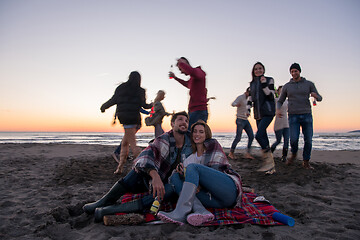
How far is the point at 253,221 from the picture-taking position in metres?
2.21

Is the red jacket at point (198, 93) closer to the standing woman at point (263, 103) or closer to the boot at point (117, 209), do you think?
the standing woman at point (263, 103)

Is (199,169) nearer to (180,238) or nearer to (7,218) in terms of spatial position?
(180,238)

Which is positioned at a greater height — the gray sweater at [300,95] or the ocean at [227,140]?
the gray sweater at [300,95]

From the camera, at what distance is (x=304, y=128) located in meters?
4.96

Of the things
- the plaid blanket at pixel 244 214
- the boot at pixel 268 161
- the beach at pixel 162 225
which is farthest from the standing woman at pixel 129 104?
the boot at pixel 268 161

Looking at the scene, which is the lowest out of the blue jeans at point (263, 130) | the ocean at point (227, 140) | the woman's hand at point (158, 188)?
the ocean at point (227, 140)

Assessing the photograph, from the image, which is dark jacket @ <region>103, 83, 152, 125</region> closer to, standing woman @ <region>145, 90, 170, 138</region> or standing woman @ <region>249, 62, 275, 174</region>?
standing woman @ <region>145, 90, 170, 138</region>

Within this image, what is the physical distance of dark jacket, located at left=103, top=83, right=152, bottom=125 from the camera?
4.54 meters

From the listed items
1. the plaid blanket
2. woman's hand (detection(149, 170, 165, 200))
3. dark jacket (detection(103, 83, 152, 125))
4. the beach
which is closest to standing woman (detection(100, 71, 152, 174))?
dark jacket (detection(103, 83, 152, 125))

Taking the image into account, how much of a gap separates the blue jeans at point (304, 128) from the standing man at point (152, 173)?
333cm

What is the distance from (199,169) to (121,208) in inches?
35.6

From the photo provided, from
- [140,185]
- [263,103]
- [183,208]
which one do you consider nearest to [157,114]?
[263,103]

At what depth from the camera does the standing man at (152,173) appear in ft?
7.65

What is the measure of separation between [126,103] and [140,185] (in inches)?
89.1
